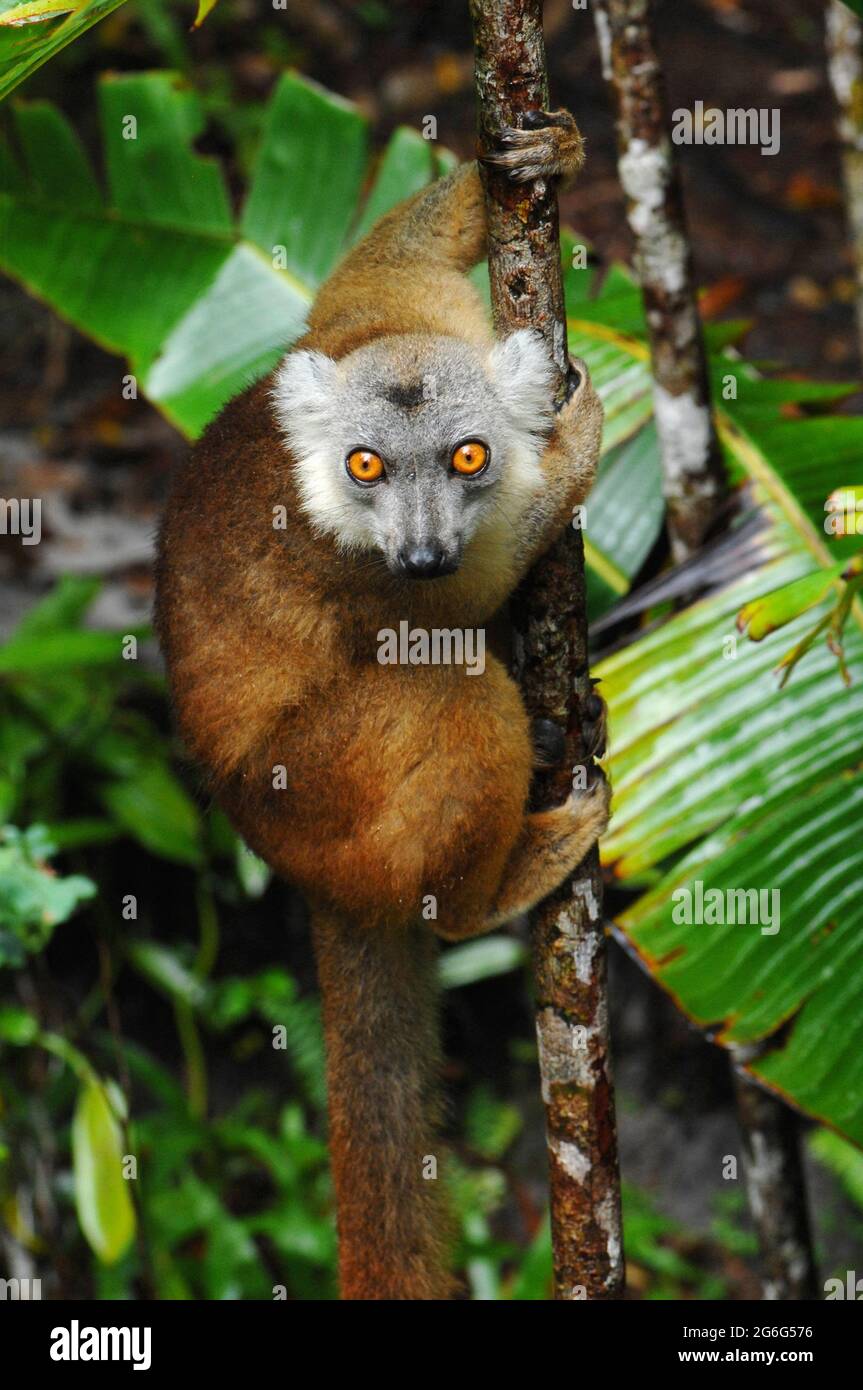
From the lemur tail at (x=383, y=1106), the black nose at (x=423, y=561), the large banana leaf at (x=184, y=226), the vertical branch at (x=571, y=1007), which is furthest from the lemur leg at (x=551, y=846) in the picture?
the large banana leaf at (x=184, y=226)

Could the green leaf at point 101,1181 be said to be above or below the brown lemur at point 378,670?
below

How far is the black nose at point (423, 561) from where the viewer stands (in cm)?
316

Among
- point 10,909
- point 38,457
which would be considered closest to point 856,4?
point 10,909

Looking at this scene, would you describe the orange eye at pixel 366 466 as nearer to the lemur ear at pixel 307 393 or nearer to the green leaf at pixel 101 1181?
the lemur ear at pixel 307 393

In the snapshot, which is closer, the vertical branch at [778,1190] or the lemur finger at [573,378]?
the lemur finger at [573,378]

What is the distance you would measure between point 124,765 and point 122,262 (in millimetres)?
2123

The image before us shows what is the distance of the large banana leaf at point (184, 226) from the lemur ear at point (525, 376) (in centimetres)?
156

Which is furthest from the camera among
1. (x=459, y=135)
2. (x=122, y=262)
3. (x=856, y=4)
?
(x=459, y=135)

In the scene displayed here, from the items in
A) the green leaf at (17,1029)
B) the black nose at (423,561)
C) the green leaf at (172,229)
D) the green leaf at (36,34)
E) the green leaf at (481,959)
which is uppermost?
the green leaf at (172,229)

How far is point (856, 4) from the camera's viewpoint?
3199 mm

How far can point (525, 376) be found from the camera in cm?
318

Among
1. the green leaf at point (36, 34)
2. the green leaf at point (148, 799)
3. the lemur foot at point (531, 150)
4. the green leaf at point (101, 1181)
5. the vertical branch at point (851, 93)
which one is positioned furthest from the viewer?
the green leaf at point (148, 799)

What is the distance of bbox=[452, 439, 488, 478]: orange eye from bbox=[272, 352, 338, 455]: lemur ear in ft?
1.15

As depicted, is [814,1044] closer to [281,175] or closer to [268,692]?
[268,692]
